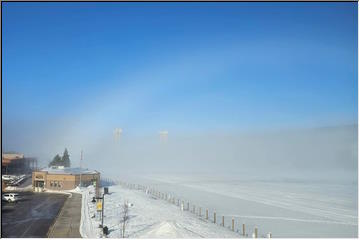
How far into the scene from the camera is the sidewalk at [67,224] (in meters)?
23.1

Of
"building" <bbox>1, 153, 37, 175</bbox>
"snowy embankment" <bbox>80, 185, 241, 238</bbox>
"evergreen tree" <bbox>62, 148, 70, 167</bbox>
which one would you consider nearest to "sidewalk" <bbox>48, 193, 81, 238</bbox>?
"snowy embankment" <bbox>80, 185, 241, 238</bbox>

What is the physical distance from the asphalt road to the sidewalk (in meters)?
0.55

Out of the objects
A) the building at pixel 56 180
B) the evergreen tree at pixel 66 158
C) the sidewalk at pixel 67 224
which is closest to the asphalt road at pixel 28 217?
the sidewalk at pixel 67 224

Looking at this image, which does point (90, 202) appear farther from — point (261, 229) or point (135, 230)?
point (261, 229)

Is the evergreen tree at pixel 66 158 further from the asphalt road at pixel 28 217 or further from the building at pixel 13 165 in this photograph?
the asphalt road at pixel 28 217

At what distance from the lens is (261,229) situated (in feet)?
101

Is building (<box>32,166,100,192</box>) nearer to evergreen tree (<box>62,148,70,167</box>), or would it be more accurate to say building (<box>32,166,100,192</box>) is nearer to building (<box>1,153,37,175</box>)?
building (<box>1,153,37,175</box>)

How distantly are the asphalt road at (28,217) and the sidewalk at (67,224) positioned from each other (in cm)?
55

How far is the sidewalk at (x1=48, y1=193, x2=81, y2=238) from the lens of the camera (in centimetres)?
2314

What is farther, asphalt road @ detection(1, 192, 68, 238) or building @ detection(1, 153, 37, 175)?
building @ detection(1, 153, 37, 175)

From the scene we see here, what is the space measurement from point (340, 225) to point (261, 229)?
894cm

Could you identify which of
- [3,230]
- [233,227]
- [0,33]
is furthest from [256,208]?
[0,33]

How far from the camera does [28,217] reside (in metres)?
30.0

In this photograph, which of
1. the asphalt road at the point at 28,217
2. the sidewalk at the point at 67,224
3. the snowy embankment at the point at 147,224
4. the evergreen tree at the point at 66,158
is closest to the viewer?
the snowy embankment at the point at 147,224
